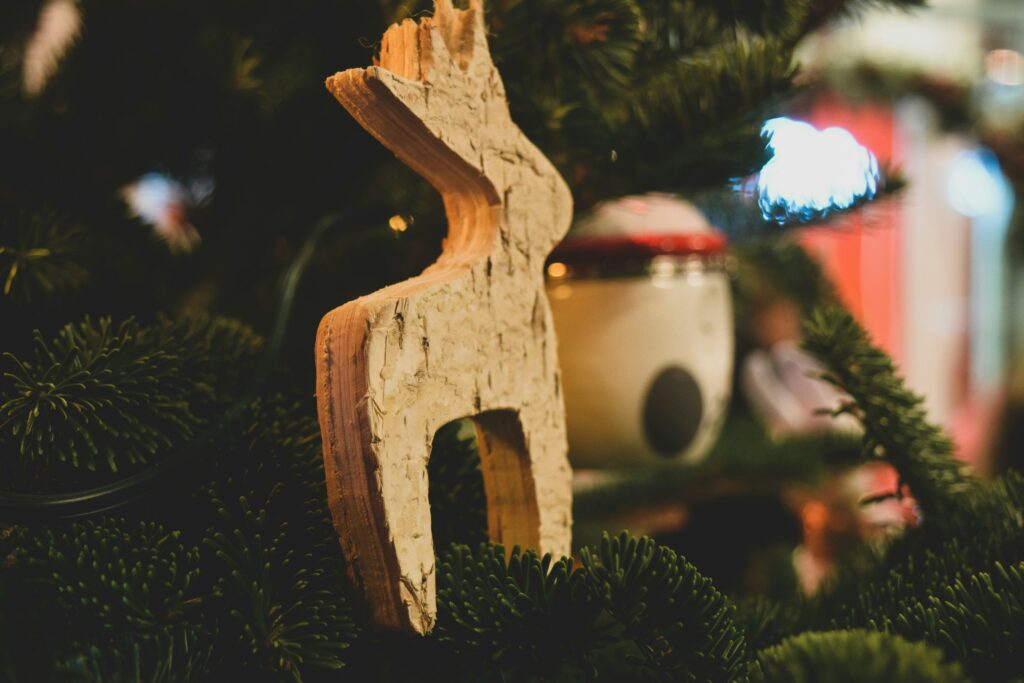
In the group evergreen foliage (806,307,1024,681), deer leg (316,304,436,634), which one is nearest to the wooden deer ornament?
deer leg (316,304,436,634)

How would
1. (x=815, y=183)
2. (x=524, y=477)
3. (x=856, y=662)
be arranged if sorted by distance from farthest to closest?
1. (x=815, y=183)
2. (x=524, y=477)
3. (x=856, y=662)

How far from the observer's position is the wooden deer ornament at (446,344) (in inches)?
8.6

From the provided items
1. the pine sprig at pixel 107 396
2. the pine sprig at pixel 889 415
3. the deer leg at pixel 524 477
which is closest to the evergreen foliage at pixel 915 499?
the pine sprig at pixel 889 415

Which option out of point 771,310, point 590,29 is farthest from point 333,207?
point 771,310

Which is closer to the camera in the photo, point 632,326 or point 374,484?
point 374,484

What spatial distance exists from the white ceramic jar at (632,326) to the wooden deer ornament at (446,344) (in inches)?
5.6

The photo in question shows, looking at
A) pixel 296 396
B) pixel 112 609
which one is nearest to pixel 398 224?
pixel 296 396

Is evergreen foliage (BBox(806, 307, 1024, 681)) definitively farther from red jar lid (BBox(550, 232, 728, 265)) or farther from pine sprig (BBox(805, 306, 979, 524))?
red jar lid (BBox(550, 232, 728, 265))

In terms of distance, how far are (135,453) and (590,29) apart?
0.70ft

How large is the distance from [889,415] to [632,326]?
5.7 inches

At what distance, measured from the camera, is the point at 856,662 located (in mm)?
175

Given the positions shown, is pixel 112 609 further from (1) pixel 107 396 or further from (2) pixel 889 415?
(2) pixel 889 415

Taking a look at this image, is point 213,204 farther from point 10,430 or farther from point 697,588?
point 697,588

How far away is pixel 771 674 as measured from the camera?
189mm
